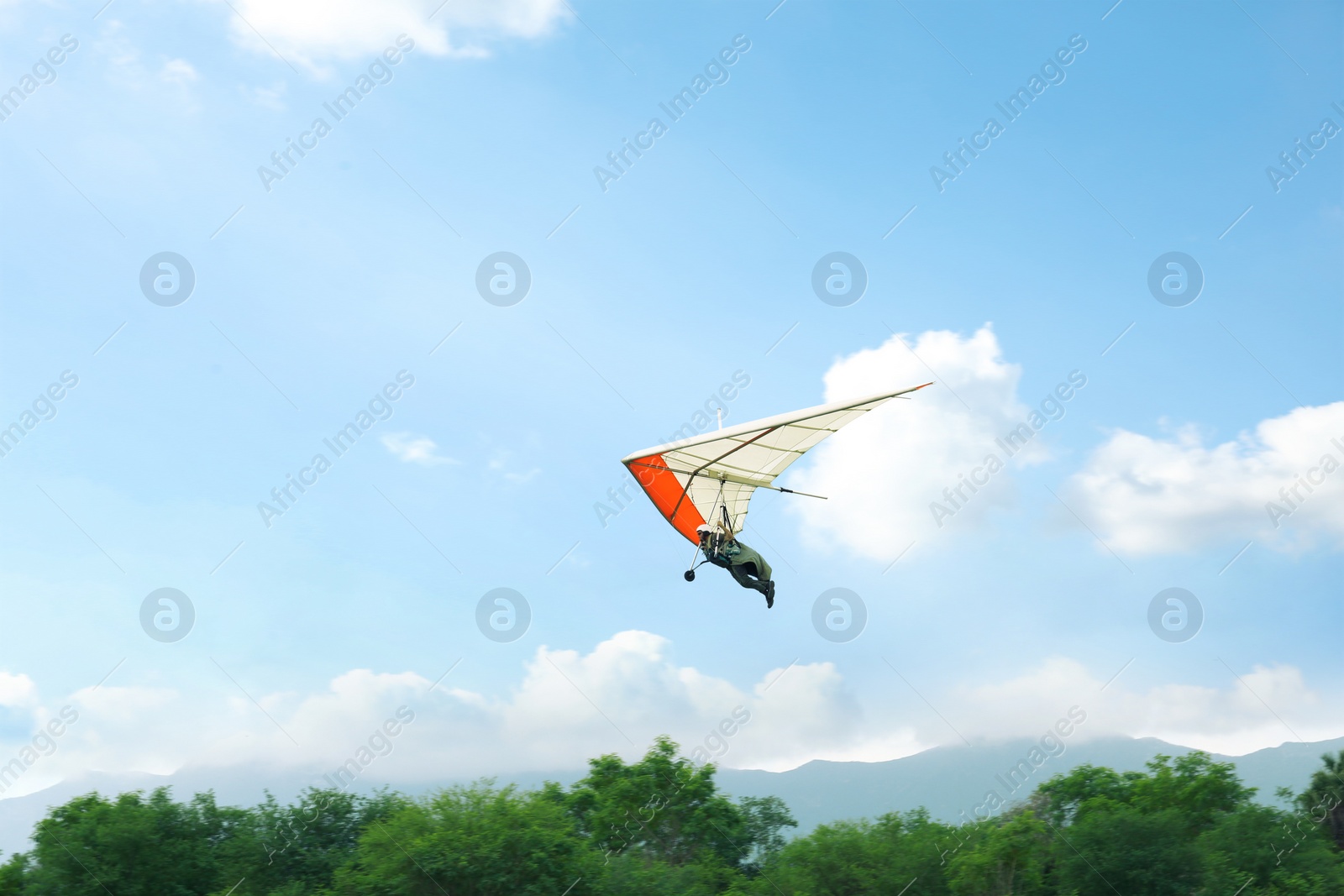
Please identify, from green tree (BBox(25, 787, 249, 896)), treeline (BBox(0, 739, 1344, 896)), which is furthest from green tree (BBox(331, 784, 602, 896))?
green tree (BBox(25, 787, 249, 896))

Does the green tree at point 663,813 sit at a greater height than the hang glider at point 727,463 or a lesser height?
lesser

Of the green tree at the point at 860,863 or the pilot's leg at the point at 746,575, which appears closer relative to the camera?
the pilot's leg at the point at 746,575

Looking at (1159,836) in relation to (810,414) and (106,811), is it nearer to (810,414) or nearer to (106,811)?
(810,414)

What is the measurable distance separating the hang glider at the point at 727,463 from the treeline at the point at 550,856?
13.1 meters

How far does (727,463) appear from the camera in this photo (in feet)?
76.6

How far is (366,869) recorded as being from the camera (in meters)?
32.3

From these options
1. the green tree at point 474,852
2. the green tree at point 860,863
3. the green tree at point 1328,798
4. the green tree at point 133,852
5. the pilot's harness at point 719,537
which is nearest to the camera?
the pilot's harness at point 719,537

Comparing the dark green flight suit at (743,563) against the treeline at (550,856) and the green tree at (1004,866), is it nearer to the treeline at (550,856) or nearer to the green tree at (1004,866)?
the treeline at (550,856)

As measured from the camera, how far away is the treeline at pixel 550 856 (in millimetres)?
31234

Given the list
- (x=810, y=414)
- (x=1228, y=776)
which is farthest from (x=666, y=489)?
(x=1228, y=776)

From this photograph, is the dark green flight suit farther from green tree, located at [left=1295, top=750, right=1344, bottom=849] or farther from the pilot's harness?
green tree, located at [left=1295, top=750, right=1344, bottom=849]

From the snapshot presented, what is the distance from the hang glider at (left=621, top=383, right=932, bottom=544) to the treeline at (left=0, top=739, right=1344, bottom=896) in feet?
42.9

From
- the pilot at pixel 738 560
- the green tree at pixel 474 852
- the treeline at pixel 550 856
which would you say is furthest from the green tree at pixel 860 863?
the pilot at pixel 738 560

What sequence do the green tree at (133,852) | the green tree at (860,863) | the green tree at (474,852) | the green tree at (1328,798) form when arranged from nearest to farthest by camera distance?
the green tree at (474,852), the green tree at (133,852), the green tree at (860,863), the green tree at (1328,798)
